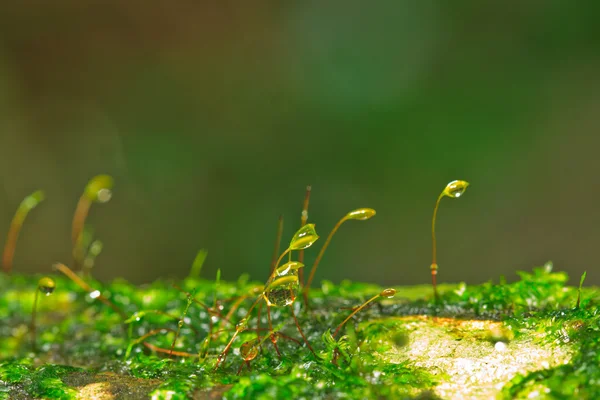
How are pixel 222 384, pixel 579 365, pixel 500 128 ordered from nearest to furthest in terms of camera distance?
1. pixel 579 365
2. pixel 222 384
3. pixel 500 128

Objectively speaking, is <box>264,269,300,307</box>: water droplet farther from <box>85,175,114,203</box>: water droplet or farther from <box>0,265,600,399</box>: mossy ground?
<box>85,175,114,203</box>: water droplet

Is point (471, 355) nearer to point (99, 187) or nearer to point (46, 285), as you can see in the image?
point (46, 285)

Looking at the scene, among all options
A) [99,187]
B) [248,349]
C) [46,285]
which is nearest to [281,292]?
[248,349]

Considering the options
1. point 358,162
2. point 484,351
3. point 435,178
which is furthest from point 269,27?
point 484,351

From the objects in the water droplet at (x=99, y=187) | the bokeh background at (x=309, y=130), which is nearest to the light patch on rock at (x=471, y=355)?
the water droplet at (x=99, y=187)

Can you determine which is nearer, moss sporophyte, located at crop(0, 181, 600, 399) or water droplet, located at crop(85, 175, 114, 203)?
moss sporophyte, located at crop(0, 181, 600, 399)

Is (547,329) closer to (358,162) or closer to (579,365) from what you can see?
(579,365)

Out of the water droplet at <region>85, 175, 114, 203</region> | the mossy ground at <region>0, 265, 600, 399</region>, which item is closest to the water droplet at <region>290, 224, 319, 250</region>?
the mossy ground at <region>0, 265, 600, 399</region>
